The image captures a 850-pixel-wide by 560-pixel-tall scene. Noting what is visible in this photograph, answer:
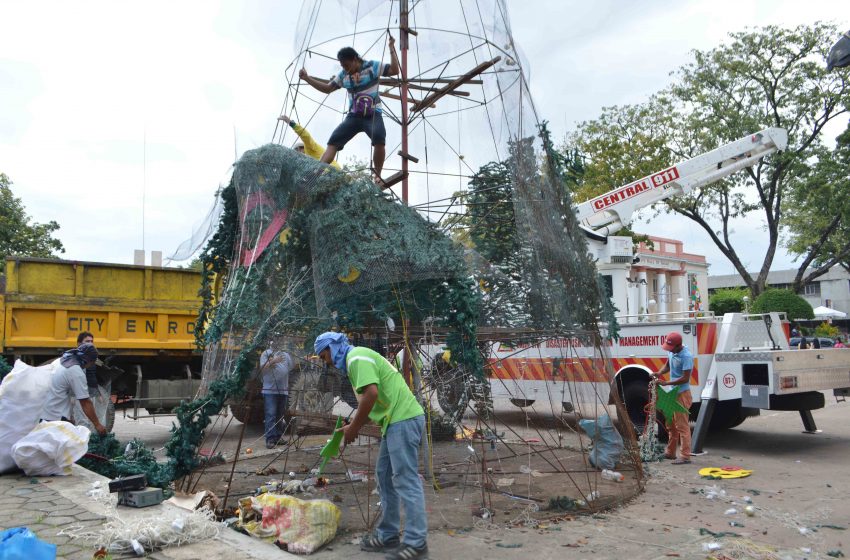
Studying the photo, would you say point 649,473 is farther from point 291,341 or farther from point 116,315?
point 116,315

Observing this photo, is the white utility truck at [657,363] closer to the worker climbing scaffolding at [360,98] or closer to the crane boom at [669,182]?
the crane boom at [669,182]

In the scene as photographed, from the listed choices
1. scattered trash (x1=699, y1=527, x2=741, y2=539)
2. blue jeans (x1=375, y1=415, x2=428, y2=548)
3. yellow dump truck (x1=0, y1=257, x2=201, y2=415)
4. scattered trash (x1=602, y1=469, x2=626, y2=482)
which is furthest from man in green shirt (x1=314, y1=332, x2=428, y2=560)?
yellow dump truck (x1=0, y1=257, x2=201, y2=415)

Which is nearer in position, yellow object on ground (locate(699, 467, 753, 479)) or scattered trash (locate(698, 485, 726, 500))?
scattered trash (locate(698, 485, 726, 500))

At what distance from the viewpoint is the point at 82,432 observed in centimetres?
669

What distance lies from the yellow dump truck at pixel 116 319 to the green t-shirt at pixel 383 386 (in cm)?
583

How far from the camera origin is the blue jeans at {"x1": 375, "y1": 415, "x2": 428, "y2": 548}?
14.3ft

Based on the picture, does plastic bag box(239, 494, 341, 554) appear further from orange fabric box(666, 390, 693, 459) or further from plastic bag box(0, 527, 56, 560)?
orange fabric box(666, 390, 693, 459)

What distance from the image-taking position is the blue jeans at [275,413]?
30.3ft

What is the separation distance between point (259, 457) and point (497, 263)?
13.8 feet

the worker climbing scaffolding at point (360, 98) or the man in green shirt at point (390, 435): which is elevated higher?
the worker climbing scaffolding at point (360, 98)

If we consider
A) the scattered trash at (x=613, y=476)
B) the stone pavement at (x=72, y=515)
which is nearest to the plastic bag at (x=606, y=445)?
the scattered trash at (x=613, y=476)

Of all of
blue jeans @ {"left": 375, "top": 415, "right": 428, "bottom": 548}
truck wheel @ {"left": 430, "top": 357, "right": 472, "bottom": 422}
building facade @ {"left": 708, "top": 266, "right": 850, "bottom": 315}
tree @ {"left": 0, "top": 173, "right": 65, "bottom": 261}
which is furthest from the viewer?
building facade @ {"left": 708, "top": 266, "right": 850, "bottom": 315}

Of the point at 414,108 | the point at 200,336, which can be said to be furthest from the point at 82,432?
the point at 414,108

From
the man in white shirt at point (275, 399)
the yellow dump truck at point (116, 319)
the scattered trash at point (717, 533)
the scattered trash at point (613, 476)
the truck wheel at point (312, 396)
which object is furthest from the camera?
the yellow dump truck at point (116, 319)
